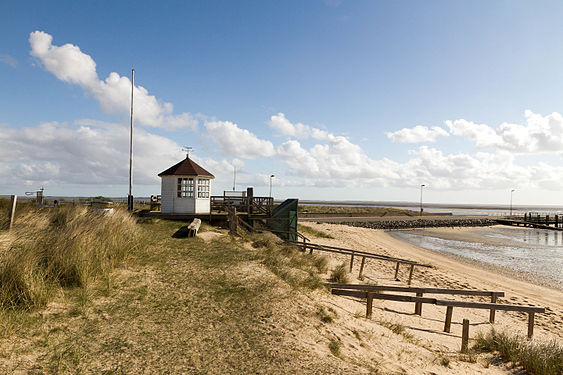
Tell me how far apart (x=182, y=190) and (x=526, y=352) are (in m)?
18.9

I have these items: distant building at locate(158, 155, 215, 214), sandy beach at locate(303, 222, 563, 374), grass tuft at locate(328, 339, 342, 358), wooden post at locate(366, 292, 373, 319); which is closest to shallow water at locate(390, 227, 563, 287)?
sandy beach at locate(303, 222, 563, 374)

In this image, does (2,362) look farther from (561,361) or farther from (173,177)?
(173,177)

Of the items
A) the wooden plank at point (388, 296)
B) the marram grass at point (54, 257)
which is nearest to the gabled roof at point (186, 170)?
the marram grass at point (54, 257)

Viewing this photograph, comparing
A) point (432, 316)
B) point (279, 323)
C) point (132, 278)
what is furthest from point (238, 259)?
point (432, 316)

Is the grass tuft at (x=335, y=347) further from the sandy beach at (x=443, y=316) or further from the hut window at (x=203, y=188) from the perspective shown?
the hut window at (x=203, y=188)

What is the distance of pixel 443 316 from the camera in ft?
33.8

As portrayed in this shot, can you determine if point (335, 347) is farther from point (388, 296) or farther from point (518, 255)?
point (518, 255)

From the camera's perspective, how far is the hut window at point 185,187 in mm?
20609

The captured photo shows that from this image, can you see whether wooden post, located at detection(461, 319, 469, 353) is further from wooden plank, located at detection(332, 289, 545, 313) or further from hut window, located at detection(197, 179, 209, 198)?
hut window, located at detection(197, 179, 209, 198)

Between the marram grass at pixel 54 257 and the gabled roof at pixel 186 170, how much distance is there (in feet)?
34.9

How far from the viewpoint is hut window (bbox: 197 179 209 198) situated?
20844 millimetres

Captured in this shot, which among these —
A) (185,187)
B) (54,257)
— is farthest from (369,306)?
(185,187)

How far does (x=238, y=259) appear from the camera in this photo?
10781mm

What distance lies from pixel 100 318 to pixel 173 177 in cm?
1578
